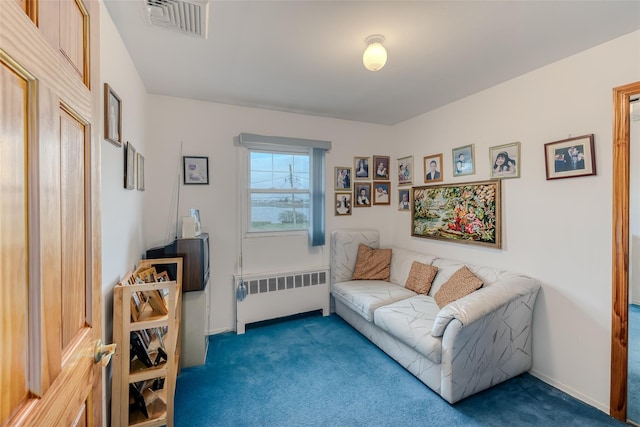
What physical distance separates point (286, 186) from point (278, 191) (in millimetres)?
120

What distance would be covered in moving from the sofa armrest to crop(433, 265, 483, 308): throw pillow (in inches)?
8.7

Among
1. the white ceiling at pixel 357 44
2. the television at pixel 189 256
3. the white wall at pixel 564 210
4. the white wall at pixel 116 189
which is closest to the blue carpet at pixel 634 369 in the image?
the white wall at pixel 564 210

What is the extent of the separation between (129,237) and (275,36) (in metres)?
1.70

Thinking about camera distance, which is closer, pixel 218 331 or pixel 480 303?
pixel 480 303

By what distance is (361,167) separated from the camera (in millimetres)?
3660

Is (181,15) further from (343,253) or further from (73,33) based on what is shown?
(343,253)

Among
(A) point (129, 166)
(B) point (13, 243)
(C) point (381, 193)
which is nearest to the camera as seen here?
(B) point (13, 243)

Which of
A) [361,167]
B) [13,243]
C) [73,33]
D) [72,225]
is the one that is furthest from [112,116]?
[361,167]

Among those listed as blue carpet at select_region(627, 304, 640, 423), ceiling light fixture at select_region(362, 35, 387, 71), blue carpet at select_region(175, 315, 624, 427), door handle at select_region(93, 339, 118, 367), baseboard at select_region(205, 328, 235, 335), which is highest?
ceiling light fixture at select_region(362, 35, 387, 71)

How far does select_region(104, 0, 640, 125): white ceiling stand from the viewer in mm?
1550

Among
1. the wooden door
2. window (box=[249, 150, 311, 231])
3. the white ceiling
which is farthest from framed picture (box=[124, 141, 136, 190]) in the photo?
window (box=[249, 150, 311, 231])

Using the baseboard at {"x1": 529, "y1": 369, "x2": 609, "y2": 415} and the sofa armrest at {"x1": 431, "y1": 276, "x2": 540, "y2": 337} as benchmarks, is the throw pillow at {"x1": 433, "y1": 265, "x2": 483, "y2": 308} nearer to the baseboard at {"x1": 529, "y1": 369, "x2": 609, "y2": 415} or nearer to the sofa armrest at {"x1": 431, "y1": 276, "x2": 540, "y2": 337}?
the sofa armrest at {"x1": 431, "y1": 276, "x2": 540, "y2": 337}

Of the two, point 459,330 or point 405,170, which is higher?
point 405,170

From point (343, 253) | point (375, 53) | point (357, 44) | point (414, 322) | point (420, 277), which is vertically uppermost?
point (357, 44)
